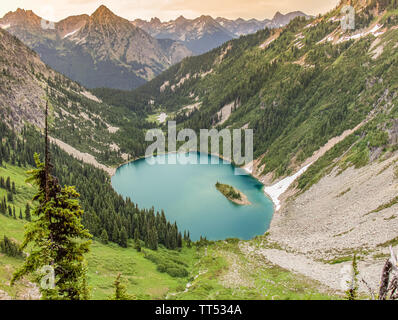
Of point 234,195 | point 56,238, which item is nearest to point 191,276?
point 56,238

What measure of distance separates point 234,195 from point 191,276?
140ft

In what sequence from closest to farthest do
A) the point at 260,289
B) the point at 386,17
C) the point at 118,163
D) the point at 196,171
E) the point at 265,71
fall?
the point at 260,289 < the point at 196,171 < the point at 386,17 < the point at 118,163 < the point at 265,71

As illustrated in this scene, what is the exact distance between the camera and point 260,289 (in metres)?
38.8

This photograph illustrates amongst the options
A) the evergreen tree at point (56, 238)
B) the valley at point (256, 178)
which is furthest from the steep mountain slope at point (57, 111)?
the evergreen tree at point (56, 238)

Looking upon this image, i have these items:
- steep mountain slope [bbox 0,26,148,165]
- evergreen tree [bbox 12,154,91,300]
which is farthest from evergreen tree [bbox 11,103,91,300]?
steep mountain slope [bbox 0,26,148,165]

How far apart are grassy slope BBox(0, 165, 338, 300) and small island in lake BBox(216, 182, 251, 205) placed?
94.8ft

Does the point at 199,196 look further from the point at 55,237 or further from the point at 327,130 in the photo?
the point at 55,237

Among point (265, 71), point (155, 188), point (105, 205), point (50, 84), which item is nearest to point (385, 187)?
point (105, 205)

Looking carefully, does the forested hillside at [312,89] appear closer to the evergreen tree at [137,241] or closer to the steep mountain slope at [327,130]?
the steep mountain slope at [327,130]

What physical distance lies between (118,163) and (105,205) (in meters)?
68.5

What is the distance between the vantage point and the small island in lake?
285 ft

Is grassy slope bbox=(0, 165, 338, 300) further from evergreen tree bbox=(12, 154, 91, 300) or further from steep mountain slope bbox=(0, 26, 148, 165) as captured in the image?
steep mountain slope bbox=(0, 26, 148, 165)

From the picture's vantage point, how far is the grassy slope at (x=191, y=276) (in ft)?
118
